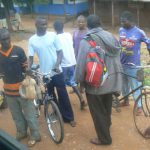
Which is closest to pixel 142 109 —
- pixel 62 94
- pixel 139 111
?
pixel 139 111

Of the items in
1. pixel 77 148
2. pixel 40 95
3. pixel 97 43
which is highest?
pixel 97 43

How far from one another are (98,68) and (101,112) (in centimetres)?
83

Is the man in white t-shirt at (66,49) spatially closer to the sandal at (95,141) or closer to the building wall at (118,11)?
the sandal at (95,141)

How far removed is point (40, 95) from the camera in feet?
20.1

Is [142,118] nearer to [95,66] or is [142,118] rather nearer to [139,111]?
[139,111]

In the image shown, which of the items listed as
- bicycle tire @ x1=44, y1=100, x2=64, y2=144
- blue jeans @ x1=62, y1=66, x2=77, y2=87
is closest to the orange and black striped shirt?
bicycle tire @ x1=44, y1=100, x2=64, y2=144

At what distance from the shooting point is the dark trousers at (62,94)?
6.23 m

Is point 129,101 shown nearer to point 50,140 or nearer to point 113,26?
point 50,140

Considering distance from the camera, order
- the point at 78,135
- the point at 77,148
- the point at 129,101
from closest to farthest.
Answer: the point at 77,148 → the point at 78,135 → the point at 129,101

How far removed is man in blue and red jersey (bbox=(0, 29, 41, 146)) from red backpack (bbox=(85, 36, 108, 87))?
107cm

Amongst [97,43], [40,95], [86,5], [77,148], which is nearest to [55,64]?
[40,95]

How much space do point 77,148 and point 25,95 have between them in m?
1.29

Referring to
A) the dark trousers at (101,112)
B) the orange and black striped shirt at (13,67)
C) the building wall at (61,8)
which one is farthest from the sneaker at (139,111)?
the building wall at (61,8)

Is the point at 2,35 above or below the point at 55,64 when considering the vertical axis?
above
